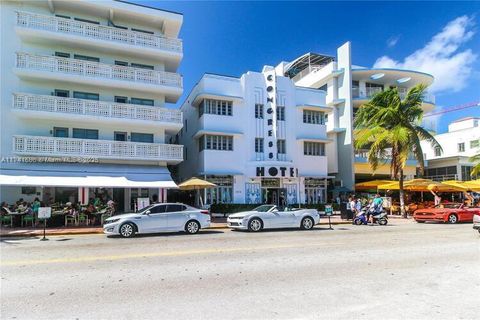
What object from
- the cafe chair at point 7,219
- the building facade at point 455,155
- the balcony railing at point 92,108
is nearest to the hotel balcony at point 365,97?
the building facade at point 455,155

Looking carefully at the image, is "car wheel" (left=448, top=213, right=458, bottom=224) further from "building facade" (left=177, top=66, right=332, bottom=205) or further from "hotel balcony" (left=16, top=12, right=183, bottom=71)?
"hotel balcony" (left=16, top=12, right=183, bottom=71)

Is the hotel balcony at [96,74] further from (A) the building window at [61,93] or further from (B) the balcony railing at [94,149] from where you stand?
(B) the balcony railing at [94,149]

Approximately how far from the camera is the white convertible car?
17.3 metres

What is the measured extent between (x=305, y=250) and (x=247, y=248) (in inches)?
74.9

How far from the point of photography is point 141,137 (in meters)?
25.4

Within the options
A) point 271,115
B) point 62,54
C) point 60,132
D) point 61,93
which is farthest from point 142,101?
point 271,115

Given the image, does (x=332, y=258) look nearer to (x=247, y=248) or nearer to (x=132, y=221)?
(x=247, y=248)

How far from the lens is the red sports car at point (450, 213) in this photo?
22.0 metres

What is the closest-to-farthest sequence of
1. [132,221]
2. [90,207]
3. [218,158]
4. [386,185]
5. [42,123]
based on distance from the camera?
[132,221]
[90,207]
[42,123]
[218,158]
[386,185]

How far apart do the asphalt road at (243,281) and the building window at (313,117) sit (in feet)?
66.4

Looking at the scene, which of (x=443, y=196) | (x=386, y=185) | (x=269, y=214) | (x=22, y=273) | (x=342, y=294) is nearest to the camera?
(x=342, y=294)

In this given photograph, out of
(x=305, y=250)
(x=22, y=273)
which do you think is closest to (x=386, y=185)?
(x=305, y=250)

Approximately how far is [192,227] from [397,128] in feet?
60.5

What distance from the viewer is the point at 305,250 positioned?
11.2 metres
